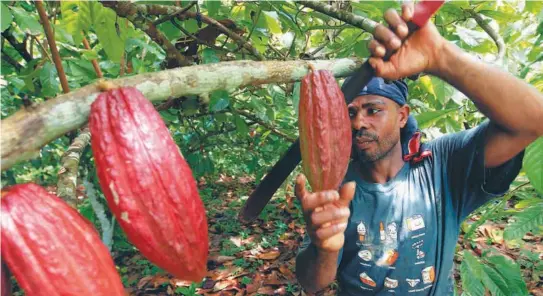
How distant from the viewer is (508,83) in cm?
125

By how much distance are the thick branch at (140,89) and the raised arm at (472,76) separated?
0.64 ft

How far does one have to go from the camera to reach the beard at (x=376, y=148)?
1.82 m

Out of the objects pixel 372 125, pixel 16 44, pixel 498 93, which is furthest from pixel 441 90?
pixel 16 44

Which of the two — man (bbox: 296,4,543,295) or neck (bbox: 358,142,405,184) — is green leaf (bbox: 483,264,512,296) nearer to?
man (bbox: 296,4,543,295)

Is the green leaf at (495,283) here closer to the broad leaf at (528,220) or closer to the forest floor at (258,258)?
the broad leaf at (528,220)

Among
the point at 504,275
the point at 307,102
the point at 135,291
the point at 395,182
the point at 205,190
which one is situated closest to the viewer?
the point at 307,102

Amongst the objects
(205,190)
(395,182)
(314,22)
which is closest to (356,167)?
(395,182)

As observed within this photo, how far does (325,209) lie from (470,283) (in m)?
1.17

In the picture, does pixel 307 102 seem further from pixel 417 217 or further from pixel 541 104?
pixel 417 217

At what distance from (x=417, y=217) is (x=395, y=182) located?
0.18 m

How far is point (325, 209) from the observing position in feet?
3.09

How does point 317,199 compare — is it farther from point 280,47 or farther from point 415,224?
point 280,47

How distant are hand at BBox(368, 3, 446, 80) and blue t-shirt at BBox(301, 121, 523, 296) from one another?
665 mm

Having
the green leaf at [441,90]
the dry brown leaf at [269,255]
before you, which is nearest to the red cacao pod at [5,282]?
the green leaf at [441,90]
